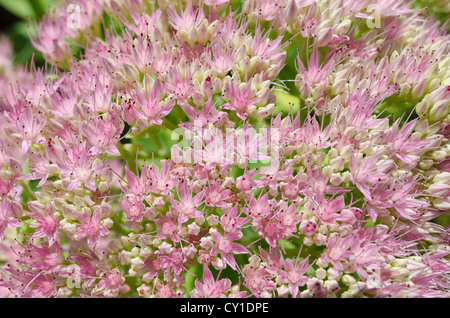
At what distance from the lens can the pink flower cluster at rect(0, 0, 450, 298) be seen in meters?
1.43

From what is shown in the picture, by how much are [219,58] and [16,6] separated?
5.23 feet

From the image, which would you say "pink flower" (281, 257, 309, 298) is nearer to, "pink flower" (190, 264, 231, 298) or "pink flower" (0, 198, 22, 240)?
"pink flower" (190, 264, 231, 298)

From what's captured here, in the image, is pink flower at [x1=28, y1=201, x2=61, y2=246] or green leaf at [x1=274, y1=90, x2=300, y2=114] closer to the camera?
pink flower at [x1=28, y1=201, x2=61, y2=246]

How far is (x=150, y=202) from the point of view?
1.46 meters

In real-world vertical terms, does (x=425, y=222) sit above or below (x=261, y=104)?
below

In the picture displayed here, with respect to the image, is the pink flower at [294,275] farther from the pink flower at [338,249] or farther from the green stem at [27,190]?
the green stem at [27,190]

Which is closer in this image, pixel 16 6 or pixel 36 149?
pixel 36 149

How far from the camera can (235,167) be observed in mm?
1570

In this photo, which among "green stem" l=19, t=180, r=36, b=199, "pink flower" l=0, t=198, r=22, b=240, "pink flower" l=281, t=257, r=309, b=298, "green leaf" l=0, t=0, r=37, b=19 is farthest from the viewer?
"green leaf" l=0, t=0, r=37, b=19

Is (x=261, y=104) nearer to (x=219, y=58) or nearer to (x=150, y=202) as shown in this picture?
(x=219, y=58)

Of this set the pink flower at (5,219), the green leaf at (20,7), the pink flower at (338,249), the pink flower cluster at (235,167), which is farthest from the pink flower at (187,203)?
the green leaf at (20,7)

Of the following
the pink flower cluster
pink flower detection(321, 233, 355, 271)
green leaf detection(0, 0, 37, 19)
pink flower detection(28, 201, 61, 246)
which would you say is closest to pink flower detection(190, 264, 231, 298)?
the pink flower cluster
